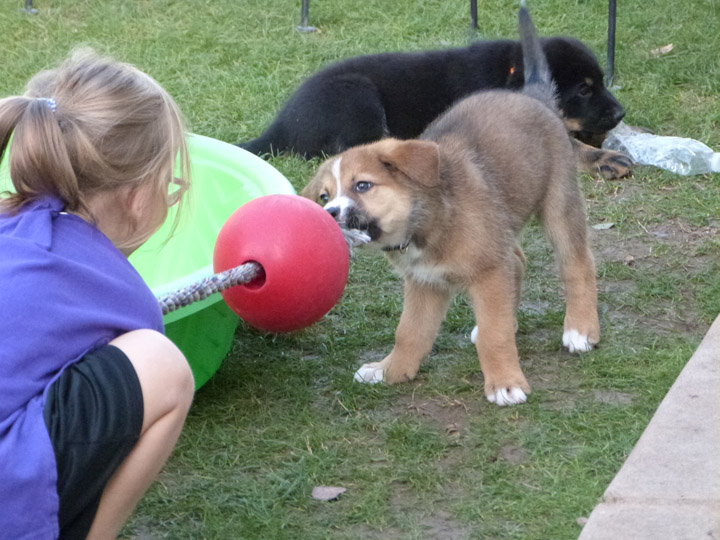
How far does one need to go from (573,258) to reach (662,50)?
12.0 ft

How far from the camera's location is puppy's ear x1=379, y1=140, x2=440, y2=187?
304cm

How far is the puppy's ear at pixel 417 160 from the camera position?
3037 millimetres


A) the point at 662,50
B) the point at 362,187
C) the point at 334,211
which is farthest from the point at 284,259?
the point at 662,50

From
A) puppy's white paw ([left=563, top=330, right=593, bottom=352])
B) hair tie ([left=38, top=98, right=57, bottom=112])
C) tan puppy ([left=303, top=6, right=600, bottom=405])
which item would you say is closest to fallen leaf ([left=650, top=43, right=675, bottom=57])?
tan puppy ([left=303, top=6, right=600, bottom=405])

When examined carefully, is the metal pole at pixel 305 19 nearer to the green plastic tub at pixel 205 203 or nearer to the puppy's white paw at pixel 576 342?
the green plastic tub at pixel 205 203

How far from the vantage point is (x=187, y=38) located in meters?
7.26

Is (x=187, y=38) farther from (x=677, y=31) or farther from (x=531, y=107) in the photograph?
(x=531, y=107)

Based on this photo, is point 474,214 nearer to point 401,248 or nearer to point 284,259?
point 401,248

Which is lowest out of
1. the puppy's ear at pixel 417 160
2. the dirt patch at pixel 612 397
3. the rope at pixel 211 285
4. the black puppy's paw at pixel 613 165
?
the black puppy's paw at pixel 613 165

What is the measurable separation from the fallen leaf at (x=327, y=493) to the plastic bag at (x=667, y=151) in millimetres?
3129

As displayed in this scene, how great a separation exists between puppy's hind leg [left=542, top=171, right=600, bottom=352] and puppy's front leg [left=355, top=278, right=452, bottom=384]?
50cm

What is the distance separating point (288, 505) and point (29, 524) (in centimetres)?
100

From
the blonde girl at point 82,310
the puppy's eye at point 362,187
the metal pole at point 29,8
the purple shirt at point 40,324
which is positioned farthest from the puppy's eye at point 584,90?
the metal pole at point 29,8

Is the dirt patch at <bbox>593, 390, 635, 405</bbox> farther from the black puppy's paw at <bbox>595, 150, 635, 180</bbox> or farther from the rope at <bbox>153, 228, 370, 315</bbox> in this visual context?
the black puppy's paw at <bbox>595, 150, 635, 180</bbox>
